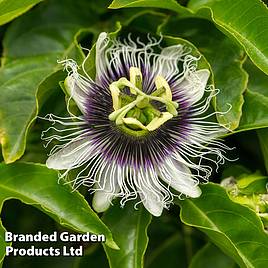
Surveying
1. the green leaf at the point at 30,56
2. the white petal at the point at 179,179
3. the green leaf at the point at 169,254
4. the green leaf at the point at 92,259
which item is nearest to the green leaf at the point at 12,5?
the green leaf at the point at 30,56

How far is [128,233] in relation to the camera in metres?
1.16

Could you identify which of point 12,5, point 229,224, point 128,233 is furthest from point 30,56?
point 229,224

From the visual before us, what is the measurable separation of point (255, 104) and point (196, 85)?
0.34 feet

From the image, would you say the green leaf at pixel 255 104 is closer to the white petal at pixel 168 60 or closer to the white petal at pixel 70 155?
the white petal at pixel 168 60

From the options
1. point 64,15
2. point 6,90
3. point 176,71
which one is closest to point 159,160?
point 176,71

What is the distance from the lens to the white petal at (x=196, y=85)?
116 centimetres

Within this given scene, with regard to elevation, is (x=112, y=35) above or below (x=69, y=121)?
above

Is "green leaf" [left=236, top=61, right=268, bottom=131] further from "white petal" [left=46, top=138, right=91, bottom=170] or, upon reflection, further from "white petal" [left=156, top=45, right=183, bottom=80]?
"white petal" [left=46, top=138, right=91, bottom=170]

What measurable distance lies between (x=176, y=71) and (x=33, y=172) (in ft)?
1.01

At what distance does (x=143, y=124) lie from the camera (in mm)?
1163

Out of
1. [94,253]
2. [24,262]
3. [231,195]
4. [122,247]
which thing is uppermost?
[231,195]

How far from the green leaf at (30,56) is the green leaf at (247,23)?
0.81 ft

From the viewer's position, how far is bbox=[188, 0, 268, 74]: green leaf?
1099 millimetres

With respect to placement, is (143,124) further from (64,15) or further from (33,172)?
(64,15)
